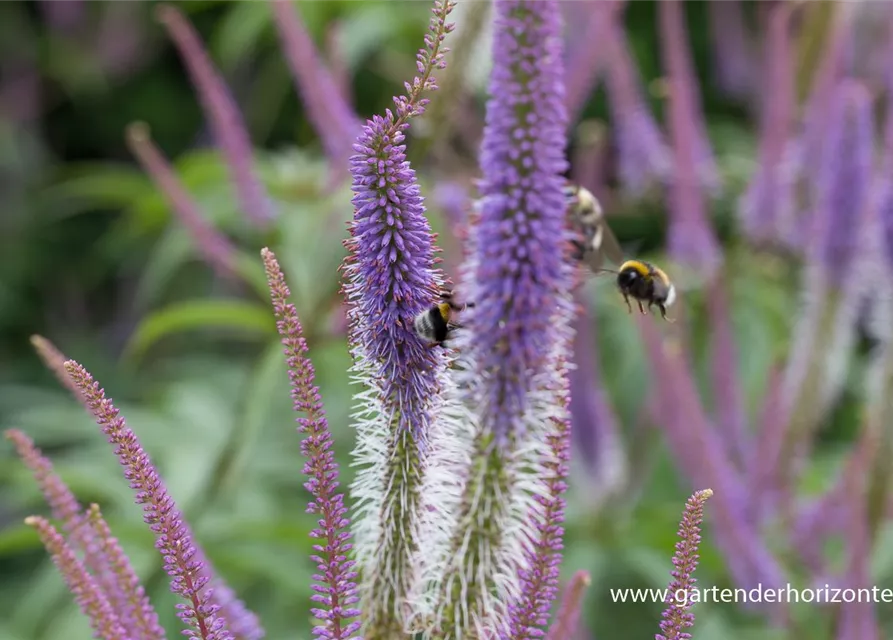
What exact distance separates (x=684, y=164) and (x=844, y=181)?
293 mm

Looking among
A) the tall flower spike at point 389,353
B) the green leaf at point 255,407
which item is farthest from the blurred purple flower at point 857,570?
the green leaf at point 255,407

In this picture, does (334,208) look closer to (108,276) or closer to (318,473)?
(318,473)

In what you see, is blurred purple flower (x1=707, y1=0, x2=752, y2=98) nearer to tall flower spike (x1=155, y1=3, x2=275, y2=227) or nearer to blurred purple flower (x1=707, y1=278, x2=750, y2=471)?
blurred purple flower (x1=707, y1=278, x2=750, y2=471)

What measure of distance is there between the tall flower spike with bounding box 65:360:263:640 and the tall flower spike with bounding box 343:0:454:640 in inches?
5.9

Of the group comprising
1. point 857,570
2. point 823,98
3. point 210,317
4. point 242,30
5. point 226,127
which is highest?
point 242,30

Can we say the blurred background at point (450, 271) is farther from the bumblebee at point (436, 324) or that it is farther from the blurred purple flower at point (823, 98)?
the bumblebee at point (436, 324)

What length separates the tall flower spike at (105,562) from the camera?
2.78 feet

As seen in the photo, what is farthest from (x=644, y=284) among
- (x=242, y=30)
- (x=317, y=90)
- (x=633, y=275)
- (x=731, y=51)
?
(x=731, y=51)

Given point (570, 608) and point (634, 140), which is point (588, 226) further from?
point (634, 140)

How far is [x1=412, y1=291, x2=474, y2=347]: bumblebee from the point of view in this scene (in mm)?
789

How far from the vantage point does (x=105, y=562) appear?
97cm

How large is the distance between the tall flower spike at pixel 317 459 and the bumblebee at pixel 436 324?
0.32ft

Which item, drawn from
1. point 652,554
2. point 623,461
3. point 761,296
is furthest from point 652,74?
point 652,554

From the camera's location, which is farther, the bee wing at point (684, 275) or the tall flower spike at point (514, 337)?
the bee wing at point (684, 275)
